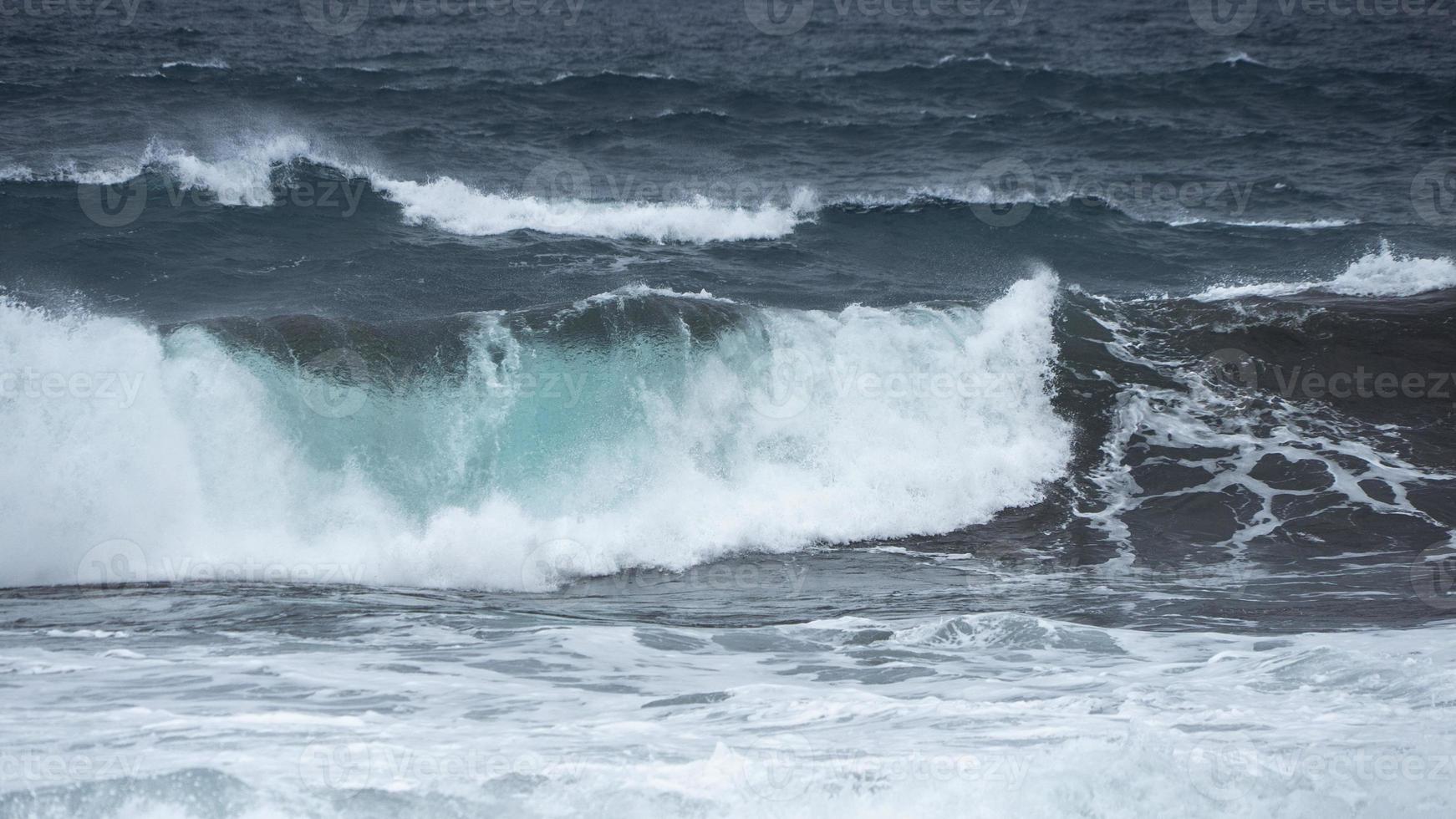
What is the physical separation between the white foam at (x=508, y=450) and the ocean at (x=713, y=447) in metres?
0.05

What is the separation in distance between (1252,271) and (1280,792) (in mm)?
13232

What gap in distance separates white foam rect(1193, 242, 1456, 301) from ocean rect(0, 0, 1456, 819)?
10 cm

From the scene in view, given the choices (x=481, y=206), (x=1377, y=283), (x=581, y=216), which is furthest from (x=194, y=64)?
(x=1377, y=283)

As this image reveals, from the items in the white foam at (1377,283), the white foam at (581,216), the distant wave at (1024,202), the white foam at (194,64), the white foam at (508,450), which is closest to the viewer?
the white foam at (508,450)

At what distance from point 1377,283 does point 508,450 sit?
12.7 meters

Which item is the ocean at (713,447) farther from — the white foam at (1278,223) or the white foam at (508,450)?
the white foam at (1278,223)

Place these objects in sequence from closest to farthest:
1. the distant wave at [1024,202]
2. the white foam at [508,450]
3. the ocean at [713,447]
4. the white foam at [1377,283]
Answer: the ocean at [713,447] < the white foam at [508,450] < the white foam at [1377,283] < the distant wave at [1024,202]

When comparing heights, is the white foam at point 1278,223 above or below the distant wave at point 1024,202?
below

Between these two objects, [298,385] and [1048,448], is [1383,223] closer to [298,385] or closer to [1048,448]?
[1048,448]

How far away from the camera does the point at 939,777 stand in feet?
18.0

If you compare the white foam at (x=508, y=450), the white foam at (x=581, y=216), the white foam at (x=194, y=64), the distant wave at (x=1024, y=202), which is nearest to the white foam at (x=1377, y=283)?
the distant wave at (x=1024, y=202)

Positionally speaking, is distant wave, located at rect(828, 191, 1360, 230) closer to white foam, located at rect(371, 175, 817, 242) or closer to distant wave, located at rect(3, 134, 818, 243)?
distant wave, located at rect(3, 134, 818, 243)

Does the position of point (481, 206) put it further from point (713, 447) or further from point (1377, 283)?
point (1377, 283)

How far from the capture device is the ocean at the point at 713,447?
5879 millimetres
